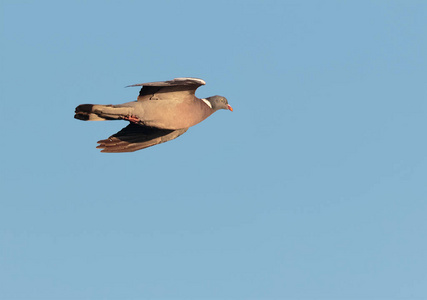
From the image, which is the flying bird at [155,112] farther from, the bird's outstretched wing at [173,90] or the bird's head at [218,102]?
the bird's head at [218,102]

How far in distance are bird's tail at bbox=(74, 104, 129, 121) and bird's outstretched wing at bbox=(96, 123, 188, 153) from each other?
184 centimetres

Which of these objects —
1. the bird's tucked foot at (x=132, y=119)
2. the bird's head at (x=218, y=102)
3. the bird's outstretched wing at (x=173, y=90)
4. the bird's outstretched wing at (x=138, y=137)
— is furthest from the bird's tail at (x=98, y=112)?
the bird's head at (x=218, y=102)

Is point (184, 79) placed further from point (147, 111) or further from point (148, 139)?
point (148, 139)

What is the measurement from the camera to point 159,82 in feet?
64.8

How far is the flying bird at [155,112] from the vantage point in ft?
65.1

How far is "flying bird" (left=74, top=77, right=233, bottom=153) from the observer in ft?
65.1

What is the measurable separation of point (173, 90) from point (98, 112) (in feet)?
6.40

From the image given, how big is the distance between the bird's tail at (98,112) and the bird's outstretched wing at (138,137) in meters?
1.84

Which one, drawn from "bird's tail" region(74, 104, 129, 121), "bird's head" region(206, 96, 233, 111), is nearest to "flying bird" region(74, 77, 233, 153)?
"bird's tail" region(74, 104, 129, 121)

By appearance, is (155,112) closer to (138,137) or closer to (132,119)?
(132,119)

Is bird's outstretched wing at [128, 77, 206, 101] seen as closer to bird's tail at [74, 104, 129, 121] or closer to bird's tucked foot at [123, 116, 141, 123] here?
bird's tucked foot at [123, 116, 141, 123]

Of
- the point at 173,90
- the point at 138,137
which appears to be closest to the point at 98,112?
the point at 173,90

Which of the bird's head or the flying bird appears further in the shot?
the bird's head

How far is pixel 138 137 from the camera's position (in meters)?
22.0
